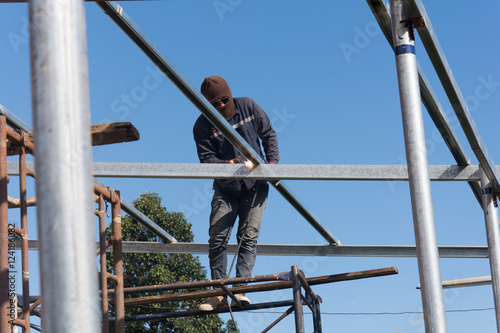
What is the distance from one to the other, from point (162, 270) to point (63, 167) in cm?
1830

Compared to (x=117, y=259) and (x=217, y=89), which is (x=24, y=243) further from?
(x=217, y=89)

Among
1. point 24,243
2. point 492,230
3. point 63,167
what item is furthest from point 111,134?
point 492,230

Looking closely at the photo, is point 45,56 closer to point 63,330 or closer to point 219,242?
point 63,330

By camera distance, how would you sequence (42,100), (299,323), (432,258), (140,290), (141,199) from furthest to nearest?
1. (141,199)
2. (140,290)
3. (299,323)
4. (432,258)
5. (42,100)

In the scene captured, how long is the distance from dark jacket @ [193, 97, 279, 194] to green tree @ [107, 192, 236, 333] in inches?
472

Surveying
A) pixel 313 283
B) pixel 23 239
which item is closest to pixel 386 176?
pixel 313 283

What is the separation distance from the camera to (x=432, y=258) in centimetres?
475

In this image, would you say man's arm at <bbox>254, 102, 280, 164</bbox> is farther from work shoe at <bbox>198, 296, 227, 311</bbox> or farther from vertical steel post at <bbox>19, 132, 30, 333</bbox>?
vertical steel post at <bbox>19, 132, 30, 333</bbox>

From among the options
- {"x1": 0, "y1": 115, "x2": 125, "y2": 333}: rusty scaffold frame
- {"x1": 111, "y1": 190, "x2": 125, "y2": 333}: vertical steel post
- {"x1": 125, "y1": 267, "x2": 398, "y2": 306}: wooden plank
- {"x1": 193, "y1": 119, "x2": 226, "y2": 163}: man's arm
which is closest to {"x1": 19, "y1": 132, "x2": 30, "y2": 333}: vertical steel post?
{"x1": 0, "y1": 115, "x2": 125, "y2": 333}: rusty scaffold frame

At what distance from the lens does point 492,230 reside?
24.0 ft

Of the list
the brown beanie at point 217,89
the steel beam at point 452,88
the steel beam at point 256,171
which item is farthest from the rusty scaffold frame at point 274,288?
the brown beanie at point 217,89

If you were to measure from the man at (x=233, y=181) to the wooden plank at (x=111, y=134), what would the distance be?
2.10 meters

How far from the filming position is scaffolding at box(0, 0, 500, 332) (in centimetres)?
198

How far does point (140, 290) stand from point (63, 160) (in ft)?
18.3
